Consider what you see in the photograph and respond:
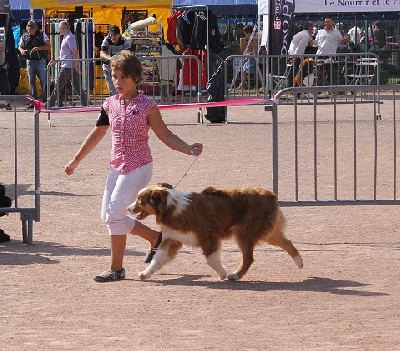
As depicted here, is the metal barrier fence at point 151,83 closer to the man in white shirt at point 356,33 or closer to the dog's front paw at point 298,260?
the man in white shirt at point 356,33

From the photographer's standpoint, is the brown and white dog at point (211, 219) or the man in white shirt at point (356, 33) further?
the man in white shirt at point (356, 33)

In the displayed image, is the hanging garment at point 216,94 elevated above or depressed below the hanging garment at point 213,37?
below

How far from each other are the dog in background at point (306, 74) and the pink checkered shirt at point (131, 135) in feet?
48.4

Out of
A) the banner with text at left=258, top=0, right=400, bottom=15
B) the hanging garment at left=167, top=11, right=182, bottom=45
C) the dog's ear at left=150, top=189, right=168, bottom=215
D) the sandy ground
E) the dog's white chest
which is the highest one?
the banner with text at left=258, top=0, right=400, bottom=15

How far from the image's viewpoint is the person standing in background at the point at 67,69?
2162cm

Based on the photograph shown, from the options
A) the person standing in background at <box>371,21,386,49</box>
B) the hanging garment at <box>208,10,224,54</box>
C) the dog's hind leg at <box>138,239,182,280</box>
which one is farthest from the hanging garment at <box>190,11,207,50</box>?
the dog's hind leg at <box>138,239,182,280</box>

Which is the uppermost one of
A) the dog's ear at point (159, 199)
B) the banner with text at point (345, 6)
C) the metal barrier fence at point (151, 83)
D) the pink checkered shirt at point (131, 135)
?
the banner with text at point (345, 6)

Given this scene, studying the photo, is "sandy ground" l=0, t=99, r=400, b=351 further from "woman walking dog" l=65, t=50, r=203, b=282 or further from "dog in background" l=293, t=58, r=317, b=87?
"dog in background" l=293, t=58, r=317, b=87

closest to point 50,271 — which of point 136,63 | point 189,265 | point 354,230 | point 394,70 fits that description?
point 189,265

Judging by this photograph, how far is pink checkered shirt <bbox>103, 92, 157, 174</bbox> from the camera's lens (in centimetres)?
773

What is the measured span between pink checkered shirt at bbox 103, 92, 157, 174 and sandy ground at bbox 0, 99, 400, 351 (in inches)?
35.4

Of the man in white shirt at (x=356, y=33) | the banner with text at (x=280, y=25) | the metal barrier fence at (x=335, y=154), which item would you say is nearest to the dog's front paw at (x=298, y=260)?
the metal barrier fence at (x=335, y=154)

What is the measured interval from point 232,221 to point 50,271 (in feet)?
5.02

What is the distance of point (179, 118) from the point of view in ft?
71.3
